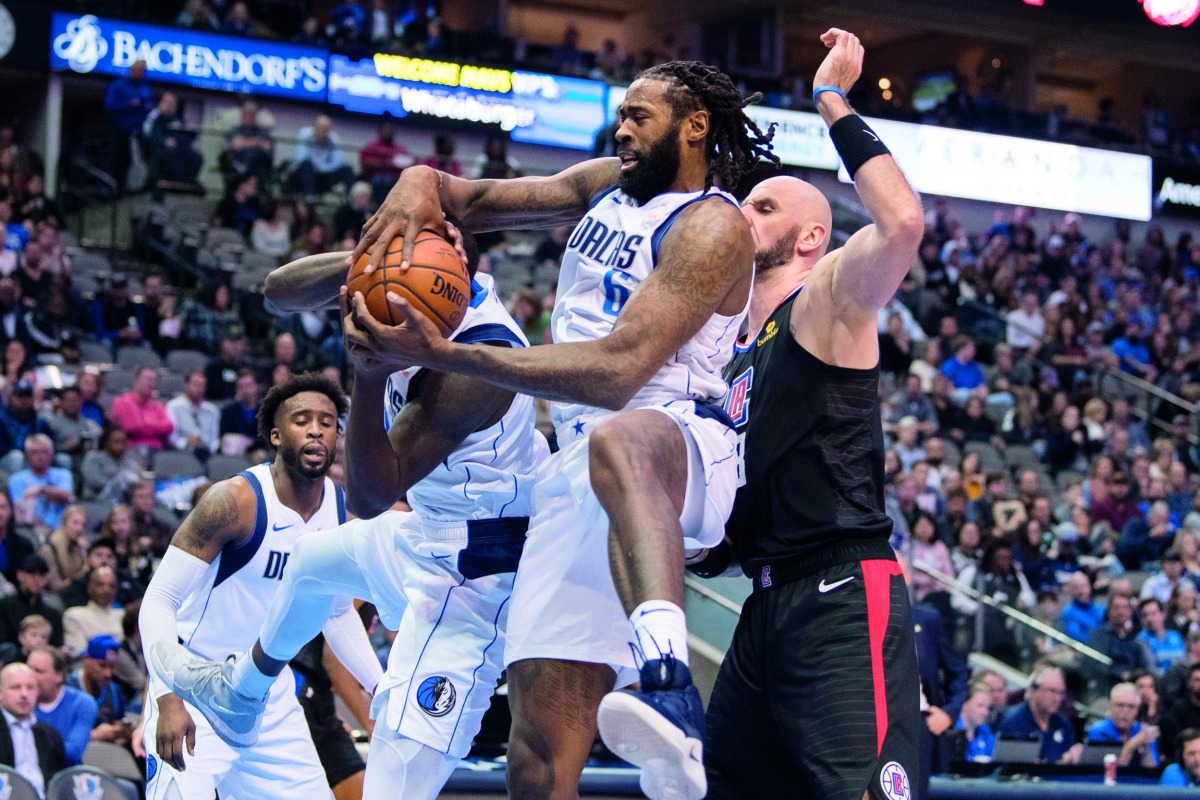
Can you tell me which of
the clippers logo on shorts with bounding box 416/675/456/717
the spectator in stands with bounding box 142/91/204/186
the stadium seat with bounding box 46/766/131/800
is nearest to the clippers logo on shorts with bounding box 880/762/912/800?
the clippers logo on shorts with bounding box 416/675/456/717

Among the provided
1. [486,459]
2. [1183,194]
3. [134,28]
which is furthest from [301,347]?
[1183,194]

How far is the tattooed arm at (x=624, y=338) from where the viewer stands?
3729 millimetres

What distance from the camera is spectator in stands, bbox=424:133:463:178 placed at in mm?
18172

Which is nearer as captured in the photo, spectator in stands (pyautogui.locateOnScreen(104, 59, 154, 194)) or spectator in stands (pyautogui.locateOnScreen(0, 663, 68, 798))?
spectator in stands (pyautogui.locateOnScreen(0, 663, 68, 798))

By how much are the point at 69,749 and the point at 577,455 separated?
213 inches

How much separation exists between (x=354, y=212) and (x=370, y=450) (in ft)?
42.2

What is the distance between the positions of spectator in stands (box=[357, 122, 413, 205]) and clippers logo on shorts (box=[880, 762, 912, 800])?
14.3m

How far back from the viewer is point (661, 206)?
163 inches

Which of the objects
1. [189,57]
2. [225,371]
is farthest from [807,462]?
[189,57]

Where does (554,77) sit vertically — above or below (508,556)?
above

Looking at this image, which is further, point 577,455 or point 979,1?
point 979,1

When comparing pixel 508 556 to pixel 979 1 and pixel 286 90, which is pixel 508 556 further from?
pixel 979 1

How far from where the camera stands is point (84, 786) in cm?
718

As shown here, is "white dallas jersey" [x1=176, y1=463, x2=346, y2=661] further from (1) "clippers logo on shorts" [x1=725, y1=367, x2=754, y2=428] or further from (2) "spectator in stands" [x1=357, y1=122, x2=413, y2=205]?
(2) "spectator in stands" [x1=357, y1=122, x2=413, y2=205]
